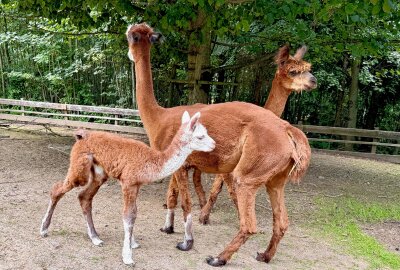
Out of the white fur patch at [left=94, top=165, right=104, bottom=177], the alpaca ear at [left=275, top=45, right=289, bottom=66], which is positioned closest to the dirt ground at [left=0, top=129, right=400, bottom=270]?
the white fur patch at [left=94, top=165, right=104, bottom=177]

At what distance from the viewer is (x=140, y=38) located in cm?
500

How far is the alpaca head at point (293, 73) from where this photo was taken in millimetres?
5555

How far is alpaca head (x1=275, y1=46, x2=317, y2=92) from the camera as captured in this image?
5.55 metres

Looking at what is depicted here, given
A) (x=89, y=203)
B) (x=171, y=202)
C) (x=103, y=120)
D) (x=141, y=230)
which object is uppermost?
(x=89, y=203)

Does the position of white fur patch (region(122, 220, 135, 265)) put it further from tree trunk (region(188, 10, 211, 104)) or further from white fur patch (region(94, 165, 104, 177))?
tree trunk (region(188, 10, 211, 104))

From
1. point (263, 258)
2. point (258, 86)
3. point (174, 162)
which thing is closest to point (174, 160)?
point (174, 162)

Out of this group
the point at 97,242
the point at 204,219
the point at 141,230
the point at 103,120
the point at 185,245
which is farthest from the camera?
the point at 103,120

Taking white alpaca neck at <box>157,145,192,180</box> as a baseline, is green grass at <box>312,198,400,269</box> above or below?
below

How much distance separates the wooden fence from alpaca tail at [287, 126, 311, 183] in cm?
875

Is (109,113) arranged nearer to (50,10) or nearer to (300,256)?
(50,10)

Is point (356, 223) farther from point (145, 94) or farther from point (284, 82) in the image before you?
point (145, 94)

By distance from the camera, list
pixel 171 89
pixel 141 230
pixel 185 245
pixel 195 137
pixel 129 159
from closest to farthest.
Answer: pixel 195 137 → pixel 129 159 → pixel 185 245 → pixel 141 230 → pixel 171 89

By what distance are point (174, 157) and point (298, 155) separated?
1189 mm

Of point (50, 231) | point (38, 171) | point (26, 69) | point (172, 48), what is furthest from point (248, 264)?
point (26, 69)
